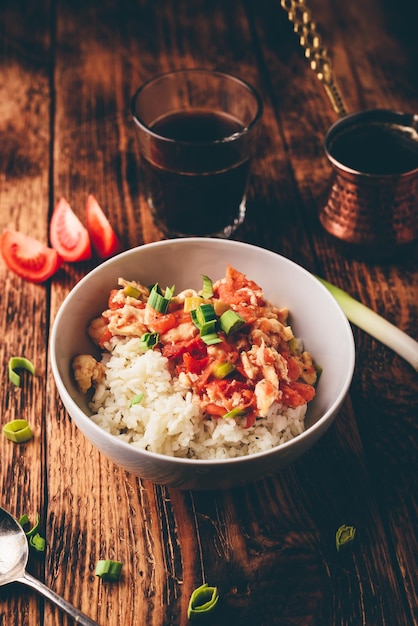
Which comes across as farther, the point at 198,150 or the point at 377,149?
the point at 377,149

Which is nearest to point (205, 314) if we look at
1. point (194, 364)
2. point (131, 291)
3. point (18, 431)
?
point (194, 364)

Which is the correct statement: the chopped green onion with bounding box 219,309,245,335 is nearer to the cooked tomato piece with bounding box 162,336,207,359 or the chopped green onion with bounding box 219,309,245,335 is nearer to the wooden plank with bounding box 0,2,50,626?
the cooked tomato piece with bounding box 162,336,207,359

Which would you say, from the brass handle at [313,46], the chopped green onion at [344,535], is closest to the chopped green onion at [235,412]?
the chopped green onion at [344,535]

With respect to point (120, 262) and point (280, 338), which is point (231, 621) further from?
point (120, 262)

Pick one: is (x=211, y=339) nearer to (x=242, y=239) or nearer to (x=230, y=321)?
(x=230, y=321)

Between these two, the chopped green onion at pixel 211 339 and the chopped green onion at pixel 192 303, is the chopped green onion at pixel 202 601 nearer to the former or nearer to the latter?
the chopped green onion at pixel 211 339

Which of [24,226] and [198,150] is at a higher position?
[198,150]
